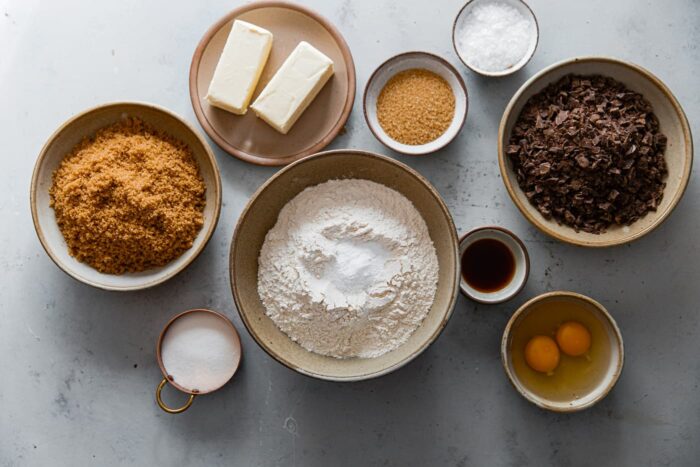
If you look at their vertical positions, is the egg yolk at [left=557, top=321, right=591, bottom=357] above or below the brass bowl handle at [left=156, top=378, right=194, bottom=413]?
above

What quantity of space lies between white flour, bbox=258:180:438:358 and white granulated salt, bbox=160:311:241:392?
0.80ft

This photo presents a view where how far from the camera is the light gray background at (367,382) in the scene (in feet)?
6.73

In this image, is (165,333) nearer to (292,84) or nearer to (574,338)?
(292,84)

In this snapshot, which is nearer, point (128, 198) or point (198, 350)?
point (128, 198)

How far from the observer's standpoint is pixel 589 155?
1859 mm

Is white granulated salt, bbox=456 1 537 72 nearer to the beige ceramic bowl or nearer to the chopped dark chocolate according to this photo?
the chopped dark chocolate

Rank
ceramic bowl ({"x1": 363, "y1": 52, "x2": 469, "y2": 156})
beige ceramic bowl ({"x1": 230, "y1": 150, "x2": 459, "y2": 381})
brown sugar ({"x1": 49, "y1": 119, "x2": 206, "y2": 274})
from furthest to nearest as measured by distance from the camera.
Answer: ceramic bowl ({"x1": 363, "y1": 52, "x2": 469, "y2": 156}), brown sugar ({"x1": 49, "y1": 119, "x2": 206, "y2": 274}), beige ceramic bowl ({"x1": 230, "y1": 150, "x2": 459, "y2": 381})

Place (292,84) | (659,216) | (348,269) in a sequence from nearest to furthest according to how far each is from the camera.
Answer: (348,269) → (659,216) → (292,84)

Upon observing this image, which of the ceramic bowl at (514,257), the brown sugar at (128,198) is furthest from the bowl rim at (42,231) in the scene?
the ceramic bowl at (514,257)

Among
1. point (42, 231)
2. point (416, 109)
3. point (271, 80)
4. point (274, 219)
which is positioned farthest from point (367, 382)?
point (42, 231)

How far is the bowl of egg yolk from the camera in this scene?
1.90 metres

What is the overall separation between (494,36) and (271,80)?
31.1 inches

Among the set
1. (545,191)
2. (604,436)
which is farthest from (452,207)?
(604,436)

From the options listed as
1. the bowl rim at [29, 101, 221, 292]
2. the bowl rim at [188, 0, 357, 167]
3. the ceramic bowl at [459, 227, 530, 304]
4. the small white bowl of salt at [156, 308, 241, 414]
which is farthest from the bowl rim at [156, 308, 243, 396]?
the ceramic bowl at [459, 227, 530, 304]
